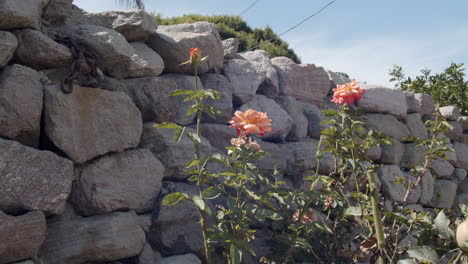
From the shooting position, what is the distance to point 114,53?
2506 millimetres

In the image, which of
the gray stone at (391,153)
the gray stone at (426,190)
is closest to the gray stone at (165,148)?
the gray stone at (391,153)

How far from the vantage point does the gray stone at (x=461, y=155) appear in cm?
505

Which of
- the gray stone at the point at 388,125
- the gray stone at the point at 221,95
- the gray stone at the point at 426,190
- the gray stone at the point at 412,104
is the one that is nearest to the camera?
the gray stone at the point at 221,95

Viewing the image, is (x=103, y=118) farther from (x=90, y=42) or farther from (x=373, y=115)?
(x=373, y=115)

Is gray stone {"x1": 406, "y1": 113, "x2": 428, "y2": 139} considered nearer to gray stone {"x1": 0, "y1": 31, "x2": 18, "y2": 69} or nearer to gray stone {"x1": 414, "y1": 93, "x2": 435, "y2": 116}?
gray stone {"x1": 414, "y1": 93, "x2": 435, "y2": 116}

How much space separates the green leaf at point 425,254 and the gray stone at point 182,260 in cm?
136

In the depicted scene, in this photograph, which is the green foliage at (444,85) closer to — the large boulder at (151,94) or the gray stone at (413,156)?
the gray stone at (413,156)

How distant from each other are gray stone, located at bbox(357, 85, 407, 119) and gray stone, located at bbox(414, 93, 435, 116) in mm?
387

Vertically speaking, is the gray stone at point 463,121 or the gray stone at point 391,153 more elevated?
the gray stone at point 463,121

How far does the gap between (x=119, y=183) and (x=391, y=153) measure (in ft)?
8.80

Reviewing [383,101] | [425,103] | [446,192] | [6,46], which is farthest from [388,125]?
[6,46]

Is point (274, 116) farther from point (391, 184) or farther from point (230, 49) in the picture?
point (391, 184)

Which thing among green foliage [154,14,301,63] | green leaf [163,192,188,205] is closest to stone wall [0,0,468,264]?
green leaf [163,192,188,205]

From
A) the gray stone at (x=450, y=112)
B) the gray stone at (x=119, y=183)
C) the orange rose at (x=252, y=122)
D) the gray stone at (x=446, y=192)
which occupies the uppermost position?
the orange rose at (x=252, y=122)
